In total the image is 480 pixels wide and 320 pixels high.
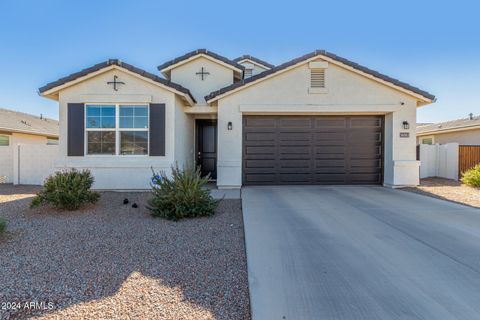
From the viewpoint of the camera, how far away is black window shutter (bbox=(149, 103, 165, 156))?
8734 millimetres

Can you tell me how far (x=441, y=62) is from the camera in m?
12.7

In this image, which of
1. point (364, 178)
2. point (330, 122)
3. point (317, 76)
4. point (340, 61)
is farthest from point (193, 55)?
point (364, 178)

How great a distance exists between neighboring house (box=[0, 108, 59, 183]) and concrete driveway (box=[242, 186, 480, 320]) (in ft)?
38.6

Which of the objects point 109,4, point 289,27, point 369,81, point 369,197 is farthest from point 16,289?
point 289,27

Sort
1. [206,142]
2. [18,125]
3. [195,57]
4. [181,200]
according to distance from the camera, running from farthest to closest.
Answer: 1. [18,125]
2. [206,142]
3. [195,57]
4. [181,200]

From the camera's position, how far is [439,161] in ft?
43.2

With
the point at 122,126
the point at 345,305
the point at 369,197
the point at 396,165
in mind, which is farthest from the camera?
the point at 396,165

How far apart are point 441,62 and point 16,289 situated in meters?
16.7

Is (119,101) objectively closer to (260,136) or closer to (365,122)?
(260,136)

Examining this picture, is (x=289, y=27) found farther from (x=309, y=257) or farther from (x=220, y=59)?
(x=309, y=257)

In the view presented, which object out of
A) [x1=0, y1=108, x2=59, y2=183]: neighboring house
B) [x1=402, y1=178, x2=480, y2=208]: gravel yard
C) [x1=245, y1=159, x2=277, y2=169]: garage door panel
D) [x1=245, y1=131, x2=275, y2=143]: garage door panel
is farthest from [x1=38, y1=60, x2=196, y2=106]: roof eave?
→ [x1=402, y1=178, x2=480, y2=208]: gravel yard

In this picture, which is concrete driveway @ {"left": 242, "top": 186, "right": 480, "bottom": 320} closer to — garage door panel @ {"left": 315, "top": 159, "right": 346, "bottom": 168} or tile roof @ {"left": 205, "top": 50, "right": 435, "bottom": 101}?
garage door panel @ {"left": 315, "top": 159, "right": 346, "bottom": 168}

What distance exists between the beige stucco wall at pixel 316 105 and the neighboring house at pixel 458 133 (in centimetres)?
985

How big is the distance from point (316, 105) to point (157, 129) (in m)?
5.68
